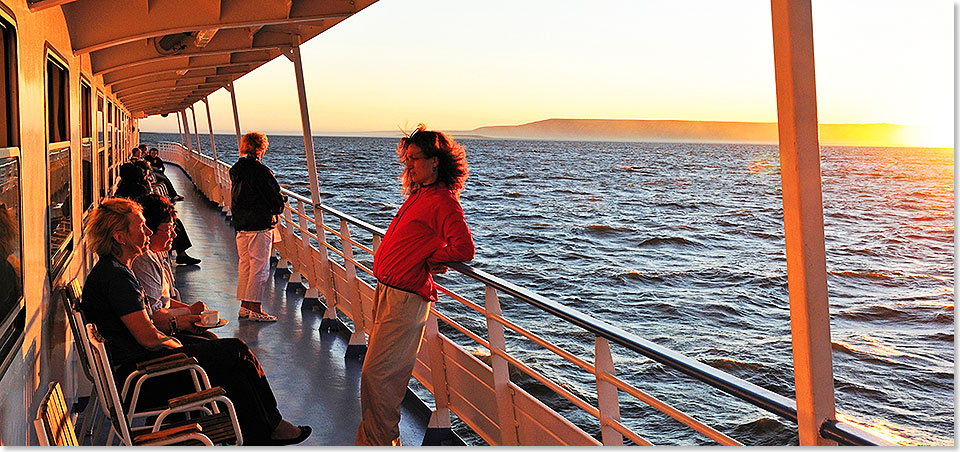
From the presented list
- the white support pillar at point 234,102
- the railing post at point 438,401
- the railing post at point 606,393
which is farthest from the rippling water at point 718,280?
the white support pillar at point 234,102

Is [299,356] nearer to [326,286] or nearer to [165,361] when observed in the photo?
[326,286]

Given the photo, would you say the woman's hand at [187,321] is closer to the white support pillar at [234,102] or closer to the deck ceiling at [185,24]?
the deck ceiling at [185,24]

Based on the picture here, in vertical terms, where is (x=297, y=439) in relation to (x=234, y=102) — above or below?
below

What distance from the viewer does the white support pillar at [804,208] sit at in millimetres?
1247

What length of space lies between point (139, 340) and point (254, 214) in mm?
2185

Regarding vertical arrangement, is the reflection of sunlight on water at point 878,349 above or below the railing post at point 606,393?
below

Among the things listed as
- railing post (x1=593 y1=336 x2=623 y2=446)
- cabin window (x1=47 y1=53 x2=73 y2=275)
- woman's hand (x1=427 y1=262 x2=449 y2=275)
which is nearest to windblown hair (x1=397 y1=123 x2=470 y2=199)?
woman's hand (x1=427 y1=262 x2=449 y2=275)

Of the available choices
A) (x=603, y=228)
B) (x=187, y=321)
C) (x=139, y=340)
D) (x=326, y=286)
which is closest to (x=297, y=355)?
(x=326, y=286)

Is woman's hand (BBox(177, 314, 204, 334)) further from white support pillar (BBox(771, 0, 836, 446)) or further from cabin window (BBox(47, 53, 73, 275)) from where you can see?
white support pillar (BBox(771, 0, 836, 446))

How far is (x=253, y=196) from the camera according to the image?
465cm

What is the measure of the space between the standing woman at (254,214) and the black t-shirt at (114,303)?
199 cm

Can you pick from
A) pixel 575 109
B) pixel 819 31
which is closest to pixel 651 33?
pixel 575 109

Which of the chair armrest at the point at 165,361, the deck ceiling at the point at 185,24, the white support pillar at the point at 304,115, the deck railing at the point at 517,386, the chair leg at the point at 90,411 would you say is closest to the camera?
the deck railing at the point at 517,386

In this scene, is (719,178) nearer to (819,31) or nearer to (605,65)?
(605,65)
